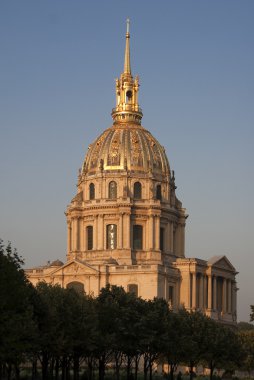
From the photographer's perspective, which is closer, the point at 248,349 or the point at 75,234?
the point at 248,349

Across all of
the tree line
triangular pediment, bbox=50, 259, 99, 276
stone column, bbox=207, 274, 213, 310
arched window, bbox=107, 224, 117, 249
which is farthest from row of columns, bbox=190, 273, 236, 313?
the tree line

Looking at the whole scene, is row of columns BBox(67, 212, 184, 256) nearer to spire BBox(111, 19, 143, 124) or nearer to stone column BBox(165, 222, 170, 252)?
stone column BBox(165, 222, 170, 252)

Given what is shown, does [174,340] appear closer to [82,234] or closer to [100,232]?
[100,232]

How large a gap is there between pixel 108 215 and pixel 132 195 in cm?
508

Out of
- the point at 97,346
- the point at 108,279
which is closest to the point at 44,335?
the point at 97,346

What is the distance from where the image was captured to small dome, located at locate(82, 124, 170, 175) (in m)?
178

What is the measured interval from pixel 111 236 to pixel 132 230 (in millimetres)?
3345

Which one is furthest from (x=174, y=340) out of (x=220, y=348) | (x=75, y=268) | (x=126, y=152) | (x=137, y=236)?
(x=126, y=152)

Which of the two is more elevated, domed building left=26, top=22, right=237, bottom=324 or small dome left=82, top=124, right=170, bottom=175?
A: small dome left=82, top=124, right=170, bottom=175

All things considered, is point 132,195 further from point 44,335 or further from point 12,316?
point 12,316

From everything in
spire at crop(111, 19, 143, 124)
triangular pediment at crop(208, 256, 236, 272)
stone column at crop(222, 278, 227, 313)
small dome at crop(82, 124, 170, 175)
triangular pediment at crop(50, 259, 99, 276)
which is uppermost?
spire at crop(111, 19, 143, 124)

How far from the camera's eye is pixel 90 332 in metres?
90.1

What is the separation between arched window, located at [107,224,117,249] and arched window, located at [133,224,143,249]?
2993 millimetres

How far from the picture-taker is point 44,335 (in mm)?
81500
